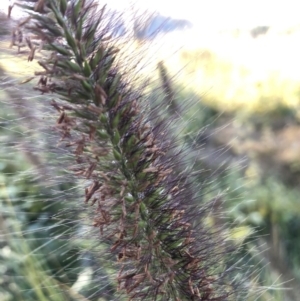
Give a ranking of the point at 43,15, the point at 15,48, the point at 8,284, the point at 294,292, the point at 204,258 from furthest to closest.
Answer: the point at 8,284
the point at 294,292
the point at 204,258
the point at 15,48
the point at 43,15

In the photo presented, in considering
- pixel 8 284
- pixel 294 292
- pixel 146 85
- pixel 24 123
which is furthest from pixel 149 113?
pixel 8 284

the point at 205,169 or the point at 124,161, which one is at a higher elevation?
the point at 124,161

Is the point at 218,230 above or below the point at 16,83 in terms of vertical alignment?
below

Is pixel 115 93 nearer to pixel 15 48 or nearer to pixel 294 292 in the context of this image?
pixel 15 48

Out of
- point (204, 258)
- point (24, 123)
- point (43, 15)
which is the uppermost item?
point (43, 15)

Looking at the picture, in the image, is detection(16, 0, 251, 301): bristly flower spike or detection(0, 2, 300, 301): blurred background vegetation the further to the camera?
detection(0, 2, 300, 301): blurred background vegetation

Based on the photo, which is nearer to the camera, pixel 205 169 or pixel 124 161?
pixel 124 161

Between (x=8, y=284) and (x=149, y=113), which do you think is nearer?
(x=149, y=113)

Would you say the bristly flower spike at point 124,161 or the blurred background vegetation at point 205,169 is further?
the blurred background vegetation at point 205,169
